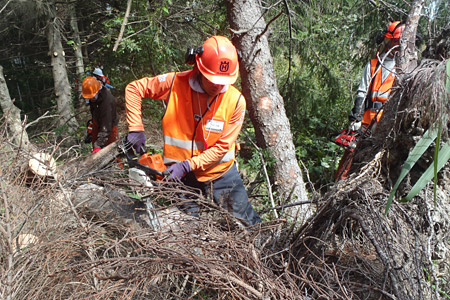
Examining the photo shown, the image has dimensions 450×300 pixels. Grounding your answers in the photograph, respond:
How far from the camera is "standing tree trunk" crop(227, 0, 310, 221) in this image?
348cm

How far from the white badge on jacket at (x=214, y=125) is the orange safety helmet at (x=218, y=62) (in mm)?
405

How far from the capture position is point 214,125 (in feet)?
9.58

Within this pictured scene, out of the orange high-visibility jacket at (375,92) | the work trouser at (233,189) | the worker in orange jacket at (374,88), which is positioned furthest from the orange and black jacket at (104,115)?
the orange high-visibility jacket at (375,92)

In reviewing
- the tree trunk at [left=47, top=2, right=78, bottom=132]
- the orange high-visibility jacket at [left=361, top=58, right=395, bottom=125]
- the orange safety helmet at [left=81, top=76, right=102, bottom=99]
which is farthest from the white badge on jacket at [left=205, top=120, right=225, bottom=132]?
the tree trunk at [left=47, top=2, right=78, bottom=132]

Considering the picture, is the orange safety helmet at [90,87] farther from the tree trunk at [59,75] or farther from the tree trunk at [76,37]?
the tree trunk at [76,37]

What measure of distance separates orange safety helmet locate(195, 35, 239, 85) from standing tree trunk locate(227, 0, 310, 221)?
2.56 ft

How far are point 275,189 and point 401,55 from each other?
196 cm

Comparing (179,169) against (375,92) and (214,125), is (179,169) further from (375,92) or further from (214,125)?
(375,92)

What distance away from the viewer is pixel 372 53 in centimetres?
506

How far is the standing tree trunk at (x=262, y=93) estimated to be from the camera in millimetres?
3480

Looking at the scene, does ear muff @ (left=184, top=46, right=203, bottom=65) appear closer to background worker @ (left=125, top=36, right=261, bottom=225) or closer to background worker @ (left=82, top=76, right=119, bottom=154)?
background worker @ (left=125, top=36, right=261, bottom=225)

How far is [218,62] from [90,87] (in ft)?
10.3

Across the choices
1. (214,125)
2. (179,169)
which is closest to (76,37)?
(214,125)

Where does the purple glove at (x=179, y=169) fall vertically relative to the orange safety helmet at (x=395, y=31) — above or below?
below
